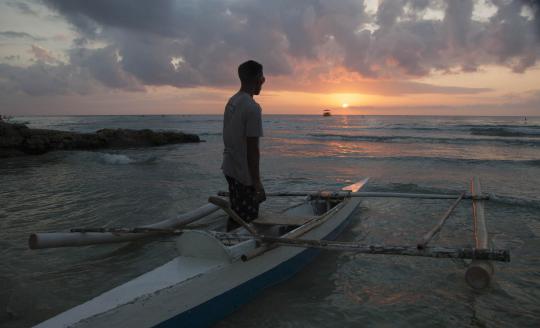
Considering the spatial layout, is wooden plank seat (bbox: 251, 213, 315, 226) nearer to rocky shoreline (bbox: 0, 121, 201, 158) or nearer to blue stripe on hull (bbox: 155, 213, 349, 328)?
blue stripe on hull (bbox: 155, 213, 349, 328)

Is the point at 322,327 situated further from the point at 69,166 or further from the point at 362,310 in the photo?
the point at 69,166

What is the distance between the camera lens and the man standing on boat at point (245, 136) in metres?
3.81

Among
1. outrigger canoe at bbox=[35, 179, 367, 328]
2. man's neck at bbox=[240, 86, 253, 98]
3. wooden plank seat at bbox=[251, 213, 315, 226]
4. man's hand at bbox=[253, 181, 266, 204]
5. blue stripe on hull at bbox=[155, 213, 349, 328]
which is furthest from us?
A: wooden plank seat at bbox=[251, 213, 315, 226]

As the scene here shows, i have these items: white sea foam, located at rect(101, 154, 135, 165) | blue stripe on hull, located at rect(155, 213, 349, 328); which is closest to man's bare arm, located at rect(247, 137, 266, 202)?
blue stripe on hull, located at rect(155, 213, 349, 328)

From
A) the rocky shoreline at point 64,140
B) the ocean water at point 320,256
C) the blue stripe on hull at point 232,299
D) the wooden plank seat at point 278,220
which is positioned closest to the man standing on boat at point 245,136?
the wooden plank seat at point 278,220

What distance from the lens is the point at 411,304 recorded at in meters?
3.93

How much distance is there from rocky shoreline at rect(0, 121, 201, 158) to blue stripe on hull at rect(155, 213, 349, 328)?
16.1 metres

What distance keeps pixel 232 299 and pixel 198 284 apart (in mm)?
439

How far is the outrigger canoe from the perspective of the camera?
2.63 m

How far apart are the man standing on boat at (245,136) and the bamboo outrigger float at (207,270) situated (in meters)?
0.52

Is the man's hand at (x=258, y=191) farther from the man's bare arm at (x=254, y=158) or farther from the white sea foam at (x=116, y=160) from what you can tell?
the white sea foam at (x=116, y=160)

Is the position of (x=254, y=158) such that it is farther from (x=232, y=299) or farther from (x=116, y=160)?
(x=116, y=160)

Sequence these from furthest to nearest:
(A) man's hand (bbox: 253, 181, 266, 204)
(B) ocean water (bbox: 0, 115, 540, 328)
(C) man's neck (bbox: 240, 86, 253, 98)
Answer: (A) man's hand (bbox: 253, 181, 266, 204) < (C) man's neck (bbox: 240, 86, 253, 98) < (B) ocean water (bbox: 0, 115, 540, 328)

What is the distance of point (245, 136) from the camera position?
3.88m
